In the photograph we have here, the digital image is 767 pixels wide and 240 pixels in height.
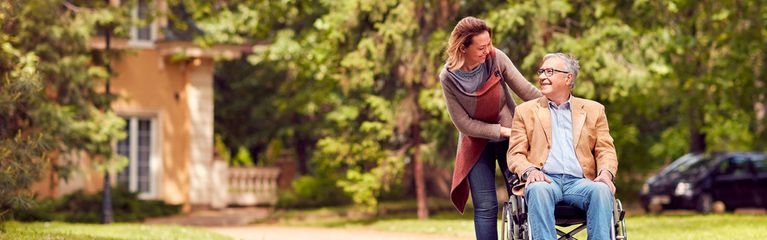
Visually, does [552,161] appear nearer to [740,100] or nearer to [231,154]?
[740,100]

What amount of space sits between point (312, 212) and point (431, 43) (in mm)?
6687

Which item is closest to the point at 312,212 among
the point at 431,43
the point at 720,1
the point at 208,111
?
the point at 208,111

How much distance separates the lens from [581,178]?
9.23 m

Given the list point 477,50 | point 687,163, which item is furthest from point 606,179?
point 687,163

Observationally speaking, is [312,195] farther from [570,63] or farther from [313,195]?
[570,63]

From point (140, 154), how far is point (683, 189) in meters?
10.9

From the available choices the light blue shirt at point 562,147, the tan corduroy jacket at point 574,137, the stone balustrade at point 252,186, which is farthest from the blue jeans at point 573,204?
the stone balustrade at point 252,186

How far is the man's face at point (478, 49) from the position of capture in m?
9.42

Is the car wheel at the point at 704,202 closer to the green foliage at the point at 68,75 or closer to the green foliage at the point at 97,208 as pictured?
the green foliage at the point at 97,208

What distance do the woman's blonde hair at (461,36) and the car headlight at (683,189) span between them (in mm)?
19150

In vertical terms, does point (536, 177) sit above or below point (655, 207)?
above

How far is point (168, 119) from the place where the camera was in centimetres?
3191

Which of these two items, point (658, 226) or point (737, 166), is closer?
point (658, 226)

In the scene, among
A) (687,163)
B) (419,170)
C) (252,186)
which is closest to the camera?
(419,170)
